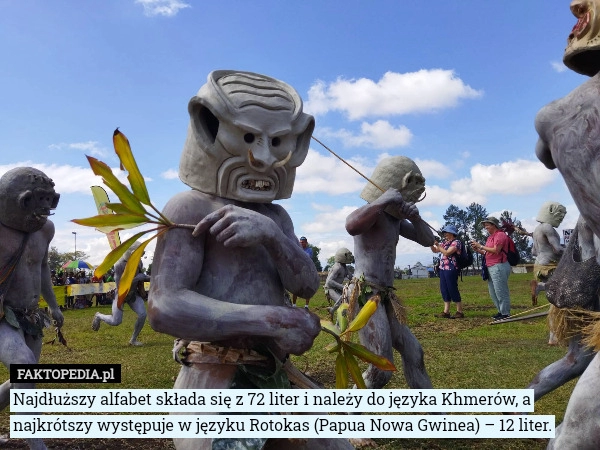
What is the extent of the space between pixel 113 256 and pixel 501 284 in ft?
28.1

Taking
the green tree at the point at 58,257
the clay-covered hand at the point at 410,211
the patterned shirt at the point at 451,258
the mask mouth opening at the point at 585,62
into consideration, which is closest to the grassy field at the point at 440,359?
the patterned shirt at the point at 451,258

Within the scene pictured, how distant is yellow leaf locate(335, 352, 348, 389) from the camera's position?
88.0 inches

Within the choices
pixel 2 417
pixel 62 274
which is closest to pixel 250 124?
pixel 2 417

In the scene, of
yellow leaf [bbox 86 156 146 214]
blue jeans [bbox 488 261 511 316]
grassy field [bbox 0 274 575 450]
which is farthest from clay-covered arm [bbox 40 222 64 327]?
blue jeans [bbox 488 261 511 316]

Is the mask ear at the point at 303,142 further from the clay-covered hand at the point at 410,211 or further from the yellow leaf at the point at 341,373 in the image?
the clay-covered hand at the point at 410,211

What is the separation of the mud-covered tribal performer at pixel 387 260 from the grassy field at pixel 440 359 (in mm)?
540

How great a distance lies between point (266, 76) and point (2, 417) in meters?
4.30

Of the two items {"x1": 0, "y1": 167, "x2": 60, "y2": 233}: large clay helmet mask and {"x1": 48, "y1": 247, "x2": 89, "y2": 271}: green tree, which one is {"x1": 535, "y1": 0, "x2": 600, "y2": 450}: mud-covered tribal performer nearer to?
{"x1": 0, "y1": 167, "x2": 60, "y2": 233}: large clay helmet mask

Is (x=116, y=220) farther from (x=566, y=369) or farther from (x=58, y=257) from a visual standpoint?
(x=58, y=257)

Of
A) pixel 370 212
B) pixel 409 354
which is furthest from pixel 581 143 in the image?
pixel 409 354

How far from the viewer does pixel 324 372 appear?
6.34 m

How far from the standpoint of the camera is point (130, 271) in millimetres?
2029

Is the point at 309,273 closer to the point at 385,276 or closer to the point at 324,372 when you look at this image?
the point at 385,276

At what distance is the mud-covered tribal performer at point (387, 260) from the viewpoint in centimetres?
390
